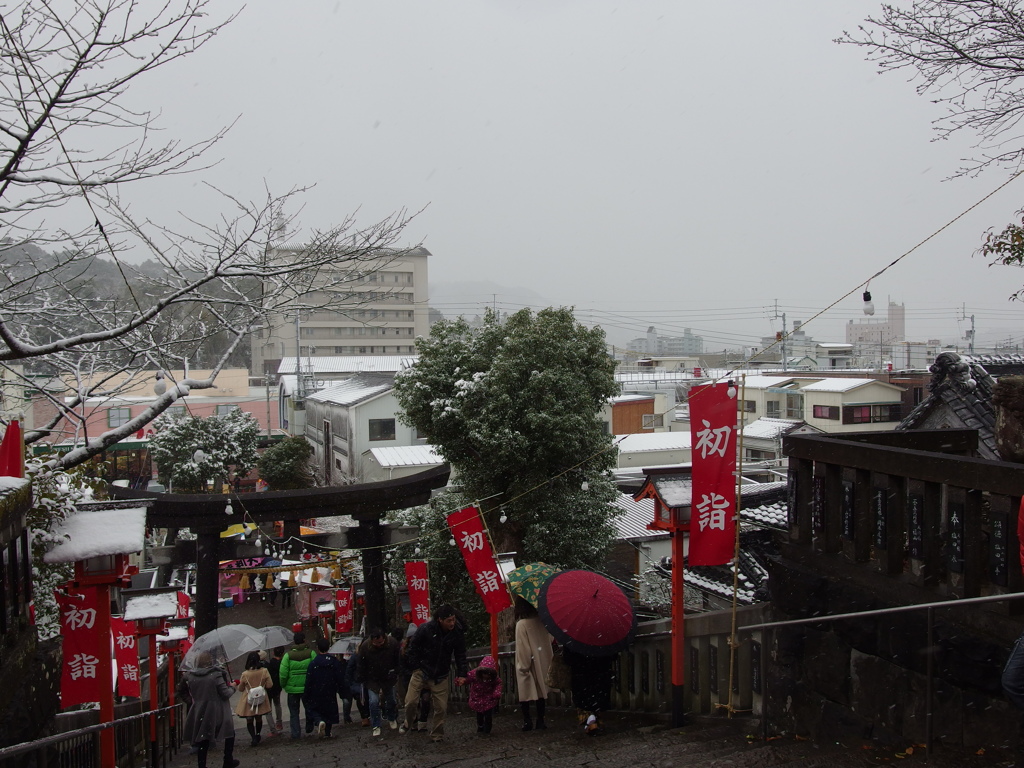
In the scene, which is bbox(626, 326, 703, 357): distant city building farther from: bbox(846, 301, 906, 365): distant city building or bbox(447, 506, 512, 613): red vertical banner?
bbox(447, 506, 512, 613): red vertical banner

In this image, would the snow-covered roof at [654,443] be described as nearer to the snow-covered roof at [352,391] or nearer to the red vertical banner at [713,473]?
the snow-covered roof at [352,391]

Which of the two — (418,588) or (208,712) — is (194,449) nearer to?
(418,588)

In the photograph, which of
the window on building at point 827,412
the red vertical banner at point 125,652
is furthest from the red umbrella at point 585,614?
the window on building at point 827,412

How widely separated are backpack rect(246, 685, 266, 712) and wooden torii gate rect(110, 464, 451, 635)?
4906 millimetres

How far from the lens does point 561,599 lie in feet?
23.4

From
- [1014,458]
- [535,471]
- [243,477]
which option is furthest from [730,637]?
[243,477]

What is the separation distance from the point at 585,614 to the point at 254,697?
17.1 feet

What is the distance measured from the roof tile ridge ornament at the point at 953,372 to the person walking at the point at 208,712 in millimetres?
10697

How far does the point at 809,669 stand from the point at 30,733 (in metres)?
5.54

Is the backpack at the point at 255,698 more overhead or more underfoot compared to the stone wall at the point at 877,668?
more underfoot

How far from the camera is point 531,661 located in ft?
24.6

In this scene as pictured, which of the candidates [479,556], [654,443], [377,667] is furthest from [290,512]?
[654,443]

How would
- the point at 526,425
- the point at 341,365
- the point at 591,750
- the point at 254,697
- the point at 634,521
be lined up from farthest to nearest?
the point at 341,365, the point at 634,521, the point at 526,425, the point at 254,697, the point at 591,750

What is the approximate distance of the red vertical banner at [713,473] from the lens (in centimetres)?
664
